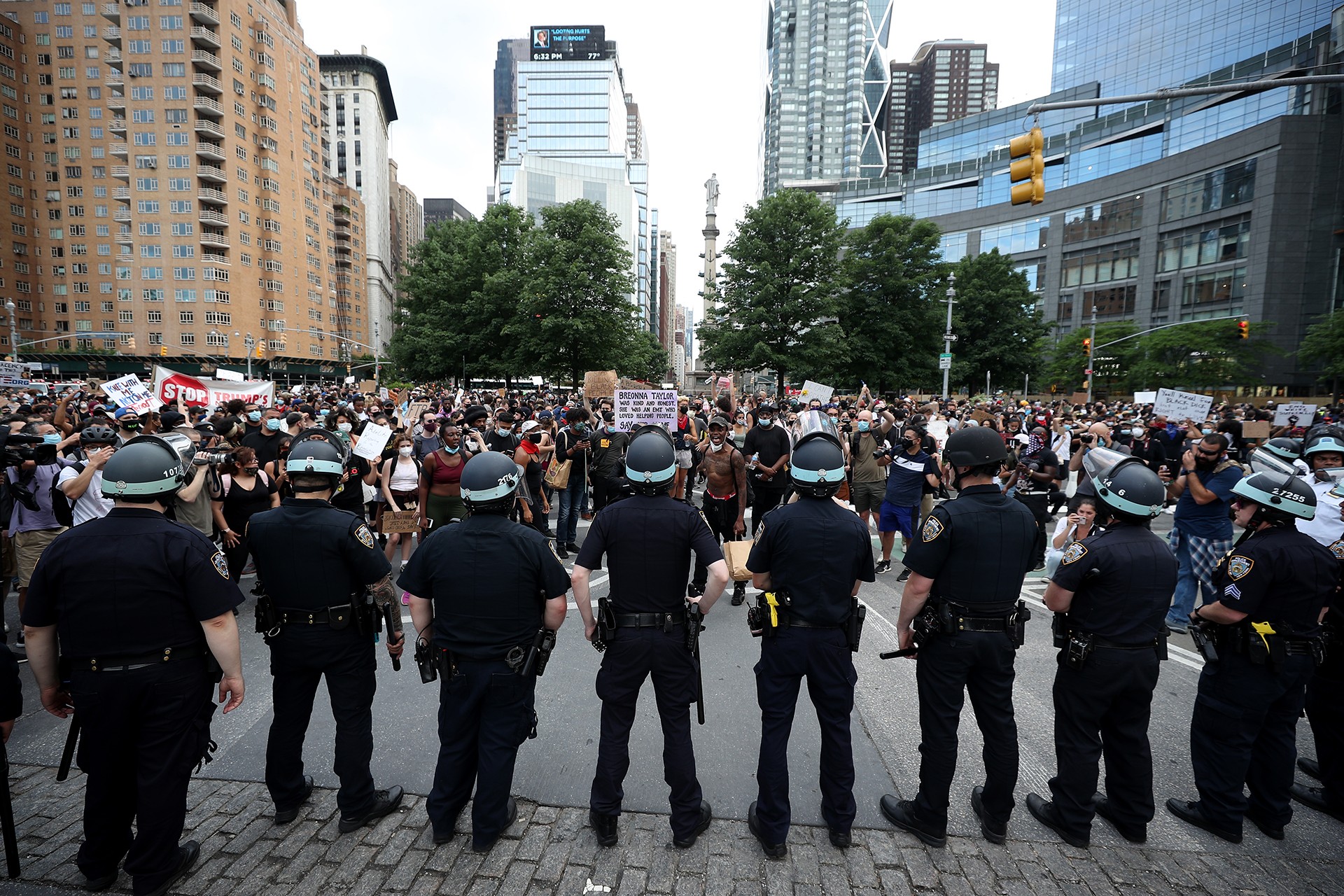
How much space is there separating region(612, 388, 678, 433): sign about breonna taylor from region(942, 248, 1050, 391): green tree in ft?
115

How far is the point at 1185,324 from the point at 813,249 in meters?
27.7

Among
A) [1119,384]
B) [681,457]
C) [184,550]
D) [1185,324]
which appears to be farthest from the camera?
[1119,384]

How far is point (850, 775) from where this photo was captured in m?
3.30

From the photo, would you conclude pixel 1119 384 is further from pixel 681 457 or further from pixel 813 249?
pixel 681 457

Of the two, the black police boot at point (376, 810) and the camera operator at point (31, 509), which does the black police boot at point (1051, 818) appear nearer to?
the black police boot at point (376, 810)

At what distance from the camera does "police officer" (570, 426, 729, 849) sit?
331cm

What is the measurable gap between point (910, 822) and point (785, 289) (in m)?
29.3

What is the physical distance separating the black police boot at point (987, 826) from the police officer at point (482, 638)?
2.60m

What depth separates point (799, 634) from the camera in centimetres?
337

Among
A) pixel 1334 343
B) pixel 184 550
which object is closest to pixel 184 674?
pixel 184 550

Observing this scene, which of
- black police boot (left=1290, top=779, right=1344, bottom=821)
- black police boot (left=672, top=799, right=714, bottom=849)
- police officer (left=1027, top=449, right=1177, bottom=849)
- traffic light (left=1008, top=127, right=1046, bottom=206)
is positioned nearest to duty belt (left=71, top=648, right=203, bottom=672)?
black police boot (left=672, top=799, right=714, bottom=849)

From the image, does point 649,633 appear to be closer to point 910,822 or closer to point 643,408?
point 910,822

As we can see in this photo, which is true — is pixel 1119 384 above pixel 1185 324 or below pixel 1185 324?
below

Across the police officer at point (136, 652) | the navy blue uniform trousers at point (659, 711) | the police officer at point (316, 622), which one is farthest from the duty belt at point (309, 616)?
the navy blue uniform trousers at point (659, 711)
